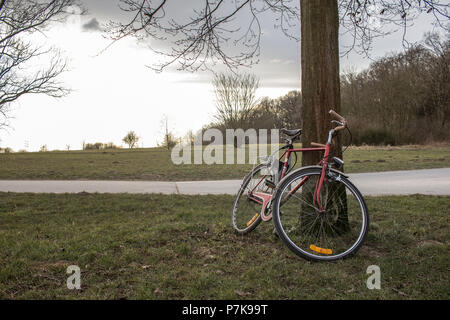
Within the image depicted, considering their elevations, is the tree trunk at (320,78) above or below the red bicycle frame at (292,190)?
above

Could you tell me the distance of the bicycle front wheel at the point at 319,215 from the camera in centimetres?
378

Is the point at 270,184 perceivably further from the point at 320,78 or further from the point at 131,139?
the point at 131,139

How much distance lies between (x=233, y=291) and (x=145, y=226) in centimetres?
240

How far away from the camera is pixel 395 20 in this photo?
6.43 metres

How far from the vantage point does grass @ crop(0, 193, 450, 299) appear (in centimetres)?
314

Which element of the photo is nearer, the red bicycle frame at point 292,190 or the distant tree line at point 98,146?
the red bicycle frame at point 292,190

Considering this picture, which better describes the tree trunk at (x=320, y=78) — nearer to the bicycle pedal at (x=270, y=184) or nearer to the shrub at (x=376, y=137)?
the bicycle pedal at (x=270, y=184)

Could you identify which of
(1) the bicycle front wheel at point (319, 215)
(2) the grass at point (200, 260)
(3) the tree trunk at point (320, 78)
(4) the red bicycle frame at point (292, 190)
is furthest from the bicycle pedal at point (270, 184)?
(2) the grass at point (200, 260)

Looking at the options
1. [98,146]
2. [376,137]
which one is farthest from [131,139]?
[376,137]

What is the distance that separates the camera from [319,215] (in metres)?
4.11

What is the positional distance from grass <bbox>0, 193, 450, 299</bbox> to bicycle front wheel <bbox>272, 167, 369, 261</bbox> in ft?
0.58

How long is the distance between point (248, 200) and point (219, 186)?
4530 millimetres
